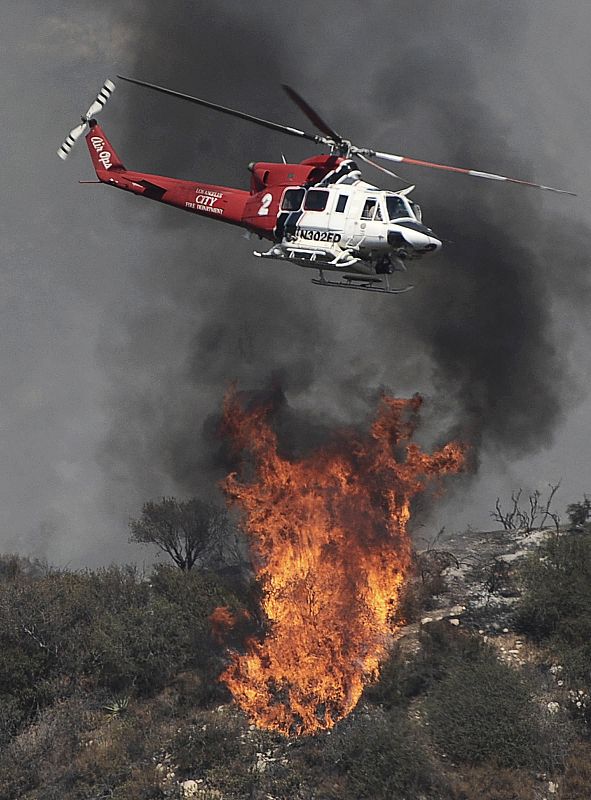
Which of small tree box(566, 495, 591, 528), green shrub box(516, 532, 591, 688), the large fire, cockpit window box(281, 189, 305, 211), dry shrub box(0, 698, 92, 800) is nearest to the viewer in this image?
dry shrub box(0, 698, 92, 800)

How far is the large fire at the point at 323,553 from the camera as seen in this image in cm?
2259

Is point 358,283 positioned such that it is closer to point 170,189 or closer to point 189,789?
point 170,189

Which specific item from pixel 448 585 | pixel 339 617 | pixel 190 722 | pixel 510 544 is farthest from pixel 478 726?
pixel 510 544

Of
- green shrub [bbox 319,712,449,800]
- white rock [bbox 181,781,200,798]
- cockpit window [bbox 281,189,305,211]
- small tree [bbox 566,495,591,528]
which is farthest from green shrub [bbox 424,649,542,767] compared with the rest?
small tree [bbox 566,495,591,528]

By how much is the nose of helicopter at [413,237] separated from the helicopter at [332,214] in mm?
25

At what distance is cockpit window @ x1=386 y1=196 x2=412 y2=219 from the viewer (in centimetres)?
2333

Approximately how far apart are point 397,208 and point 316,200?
2.33 metres

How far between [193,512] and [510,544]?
1341 centimetres

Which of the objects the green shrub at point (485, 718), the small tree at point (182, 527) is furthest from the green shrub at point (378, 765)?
the small tree at point (182, 527)

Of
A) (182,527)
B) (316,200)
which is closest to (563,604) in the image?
(316,200)

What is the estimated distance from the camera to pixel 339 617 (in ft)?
77.9

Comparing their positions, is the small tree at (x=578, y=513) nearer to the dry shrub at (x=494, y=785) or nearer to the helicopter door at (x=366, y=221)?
the dry shrub at (x=494, y=785)

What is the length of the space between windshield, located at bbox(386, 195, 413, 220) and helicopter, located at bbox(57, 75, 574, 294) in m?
0.03

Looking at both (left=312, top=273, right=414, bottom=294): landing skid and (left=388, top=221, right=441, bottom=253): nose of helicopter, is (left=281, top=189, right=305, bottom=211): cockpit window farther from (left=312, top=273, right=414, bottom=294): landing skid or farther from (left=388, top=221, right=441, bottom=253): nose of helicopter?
(left=388, top=221, right=441, bottom=253): nose of helicopter
